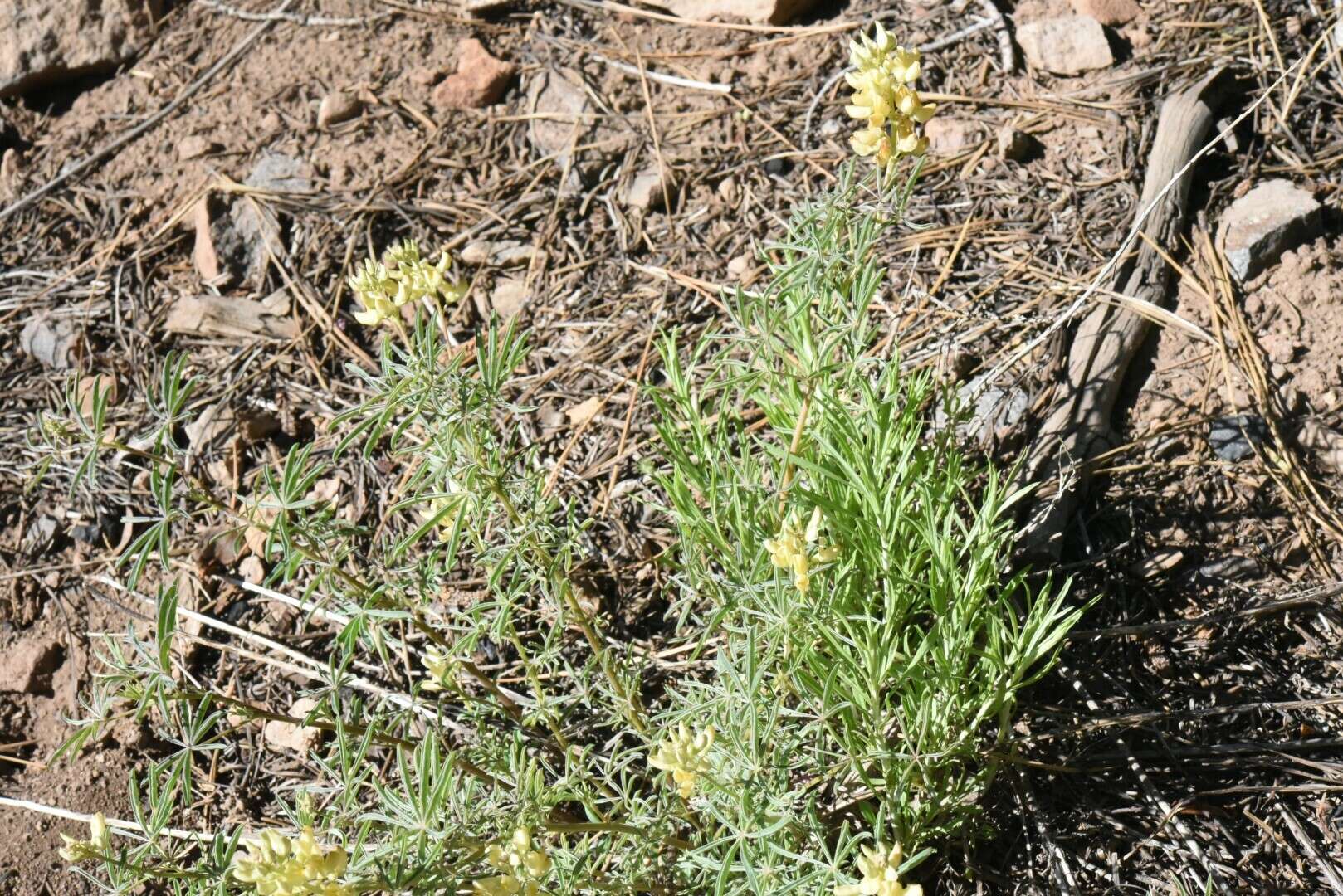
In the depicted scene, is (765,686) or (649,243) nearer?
(765,686)

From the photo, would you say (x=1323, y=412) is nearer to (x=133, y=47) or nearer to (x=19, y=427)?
(x=19, y=427)

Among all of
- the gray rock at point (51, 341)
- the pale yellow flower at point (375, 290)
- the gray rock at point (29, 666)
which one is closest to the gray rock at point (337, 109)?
the gray rock at point (51, 341)

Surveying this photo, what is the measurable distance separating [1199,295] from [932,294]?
63cm

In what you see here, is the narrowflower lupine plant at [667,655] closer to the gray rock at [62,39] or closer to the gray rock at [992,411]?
the gray rock at [992,411]

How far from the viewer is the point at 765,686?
2.12m

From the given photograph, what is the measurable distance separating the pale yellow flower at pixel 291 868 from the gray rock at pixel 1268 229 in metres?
2.44

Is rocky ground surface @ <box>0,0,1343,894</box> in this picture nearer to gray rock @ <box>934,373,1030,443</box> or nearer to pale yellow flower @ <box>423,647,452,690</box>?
gray rock @ <box>934,373,1030,443</box>

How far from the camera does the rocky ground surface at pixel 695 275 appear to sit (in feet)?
7.39

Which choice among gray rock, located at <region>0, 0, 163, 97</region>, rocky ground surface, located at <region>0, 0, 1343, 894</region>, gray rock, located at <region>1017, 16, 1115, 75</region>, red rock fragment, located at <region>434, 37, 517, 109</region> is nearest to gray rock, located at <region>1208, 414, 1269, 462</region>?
rocky ground surface, located at <region>0, 0, 1343, 894</region>

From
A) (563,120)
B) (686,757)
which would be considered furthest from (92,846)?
(563,120)

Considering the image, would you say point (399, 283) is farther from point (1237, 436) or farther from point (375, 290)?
point (1237, 436)

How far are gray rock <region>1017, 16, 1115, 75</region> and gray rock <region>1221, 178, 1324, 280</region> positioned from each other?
0.64m

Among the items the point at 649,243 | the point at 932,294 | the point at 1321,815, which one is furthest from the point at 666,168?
the point at 1321,815

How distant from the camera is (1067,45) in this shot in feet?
10.4
